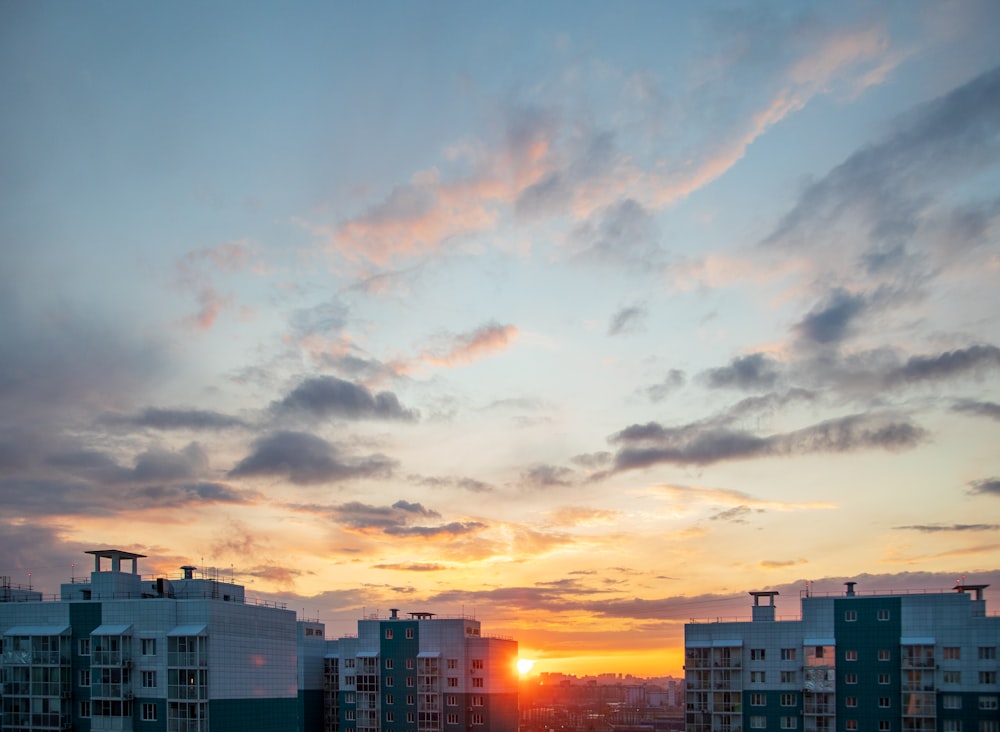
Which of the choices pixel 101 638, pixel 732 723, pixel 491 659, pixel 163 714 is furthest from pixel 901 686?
pixel 101 638

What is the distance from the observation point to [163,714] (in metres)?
84.5

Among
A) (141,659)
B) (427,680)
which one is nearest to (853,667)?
(427,680)

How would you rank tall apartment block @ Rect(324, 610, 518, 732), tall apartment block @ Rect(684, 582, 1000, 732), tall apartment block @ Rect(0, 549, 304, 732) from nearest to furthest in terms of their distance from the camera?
tall apartment block @ Rect(0, 549, 304, 732) < tall apartment block @ Rect(684, 582, 1000, 732) < tall apartment block @ Rect(324, 610, 518, 732)

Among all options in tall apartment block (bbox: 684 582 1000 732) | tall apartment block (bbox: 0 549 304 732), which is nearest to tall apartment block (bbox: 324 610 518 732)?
tall apartment block (bbox: 684 582 1000 732)

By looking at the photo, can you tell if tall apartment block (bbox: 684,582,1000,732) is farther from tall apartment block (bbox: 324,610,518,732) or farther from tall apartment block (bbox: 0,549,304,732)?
tall apartment block (bbox: 0,549,304,732)

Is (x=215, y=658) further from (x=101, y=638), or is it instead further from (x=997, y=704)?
(x=997, y=704)

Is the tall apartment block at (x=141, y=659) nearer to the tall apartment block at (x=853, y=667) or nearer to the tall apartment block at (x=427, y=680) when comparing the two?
the tall apartment block at (x=427, y=680)

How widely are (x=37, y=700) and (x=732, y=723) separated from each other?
80010mm

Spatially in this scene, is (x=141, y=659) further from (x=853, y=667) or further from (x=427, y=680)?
(x=853, y=667)

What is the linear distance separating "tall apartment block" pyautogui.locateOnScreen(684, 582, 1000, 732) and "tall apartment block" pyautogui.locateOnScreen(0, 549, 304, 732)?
177 feet

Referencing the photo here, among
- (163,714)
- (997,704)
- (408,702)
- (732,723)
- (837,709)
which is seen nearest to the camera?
(163,714)

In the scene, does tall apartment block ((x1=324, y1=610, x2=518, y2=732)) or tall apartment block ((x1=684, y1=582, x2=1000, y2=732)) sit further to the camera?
tall apartment block ((x1=324, y1=610, x2=518, y2=732))

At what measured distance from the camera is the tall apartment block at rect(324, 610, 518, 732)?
133 meters

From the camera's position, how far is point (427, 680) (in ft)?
440
